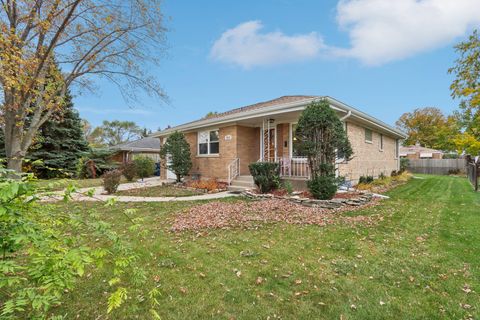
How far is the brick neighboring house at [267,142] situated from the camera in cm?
960

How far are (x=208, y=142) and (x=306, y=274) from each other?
10584mm

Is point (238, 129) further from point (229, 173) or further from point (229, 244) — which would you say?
point (229, 244)

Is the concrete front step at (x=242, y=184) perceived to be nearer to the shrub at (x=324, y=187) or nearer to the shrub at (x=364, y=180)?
the shrub at (x=324, y=187)

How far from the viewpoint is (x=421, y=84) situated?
15977 millimetres

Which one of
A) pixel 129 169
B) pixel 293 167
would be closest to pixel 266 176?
pixel 293 167

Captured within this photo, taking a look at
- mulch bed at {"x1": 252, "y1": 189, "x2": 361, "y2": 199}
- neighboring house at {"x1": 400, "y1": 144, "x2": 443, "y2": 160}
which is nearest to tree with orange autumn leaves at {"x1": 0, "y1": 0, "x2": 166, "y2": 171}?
mulch bed at {"x1": 252, "y1": 189, "x2": 361, "y2": 199}

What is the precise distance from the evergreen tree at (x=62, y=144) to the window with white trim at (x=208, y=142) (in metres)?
10.7

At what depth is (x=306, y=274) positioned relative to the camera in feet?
10.4

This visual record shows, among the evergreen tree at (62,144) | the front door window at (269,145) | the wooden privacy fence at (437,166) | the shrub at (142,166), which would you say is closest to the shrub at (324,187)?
the front door window at (269,145)

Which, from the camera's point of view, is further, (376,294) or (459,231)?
(459,231)

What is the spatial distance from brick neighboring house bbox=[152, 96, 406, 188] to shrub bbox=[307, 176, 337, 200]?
1.77 m

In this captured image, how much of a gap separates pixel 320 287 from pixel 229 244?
1.78 m

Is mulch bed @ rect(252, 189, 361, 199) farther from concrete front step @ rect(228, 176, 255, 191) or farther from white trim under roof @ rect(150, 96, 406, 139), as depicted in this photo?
white trim under roof @ rect(150, 96, 406, 139)

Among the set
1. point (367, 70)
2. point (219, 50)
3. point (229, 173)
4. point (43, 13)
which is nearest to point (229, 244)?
point (229, 173)
